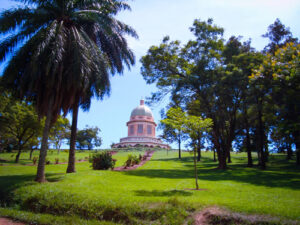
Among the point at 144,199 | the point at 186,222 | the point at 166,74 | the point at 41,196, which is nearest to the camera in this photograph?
the point at 186,222

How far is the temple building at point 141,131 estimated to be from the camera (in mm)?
64875

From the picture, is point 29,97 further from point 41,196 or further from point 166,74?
point 166,74

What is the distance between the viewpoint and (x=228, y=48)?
21.8 meters

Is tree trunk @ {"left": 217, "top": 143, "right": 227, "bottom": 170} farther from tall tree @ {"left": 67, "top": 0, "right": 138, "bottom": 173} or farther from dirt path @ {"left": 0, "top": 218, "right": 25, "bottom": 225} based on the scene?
dirt path @ {"left": 0, "top": 218, "right": 25, "bottom": 225}

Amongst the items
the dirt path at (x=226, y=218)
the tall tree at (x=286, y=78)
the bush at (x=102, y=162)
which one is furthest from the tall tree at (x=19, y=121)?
the tall tree at (x=286, y=78)

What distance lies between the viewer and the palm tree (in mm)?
11758

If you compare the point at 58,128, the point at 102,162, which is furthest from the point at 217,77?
the point at 58,128

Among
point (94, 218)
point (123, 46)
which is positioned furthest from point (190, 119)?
point (123, 46)

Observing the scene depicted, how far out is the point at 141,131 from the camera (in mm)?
69625

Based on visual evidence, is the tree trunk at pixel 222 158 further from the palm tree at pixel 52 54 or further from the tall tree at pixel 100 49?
the palm tree at pixel 52 54

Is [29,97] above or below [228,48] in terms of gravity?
below

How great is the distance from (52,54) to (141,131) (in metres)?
59.0

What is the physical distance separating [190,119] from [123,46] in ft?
28.2

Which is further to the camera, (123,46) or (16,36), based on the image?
(123,46)
